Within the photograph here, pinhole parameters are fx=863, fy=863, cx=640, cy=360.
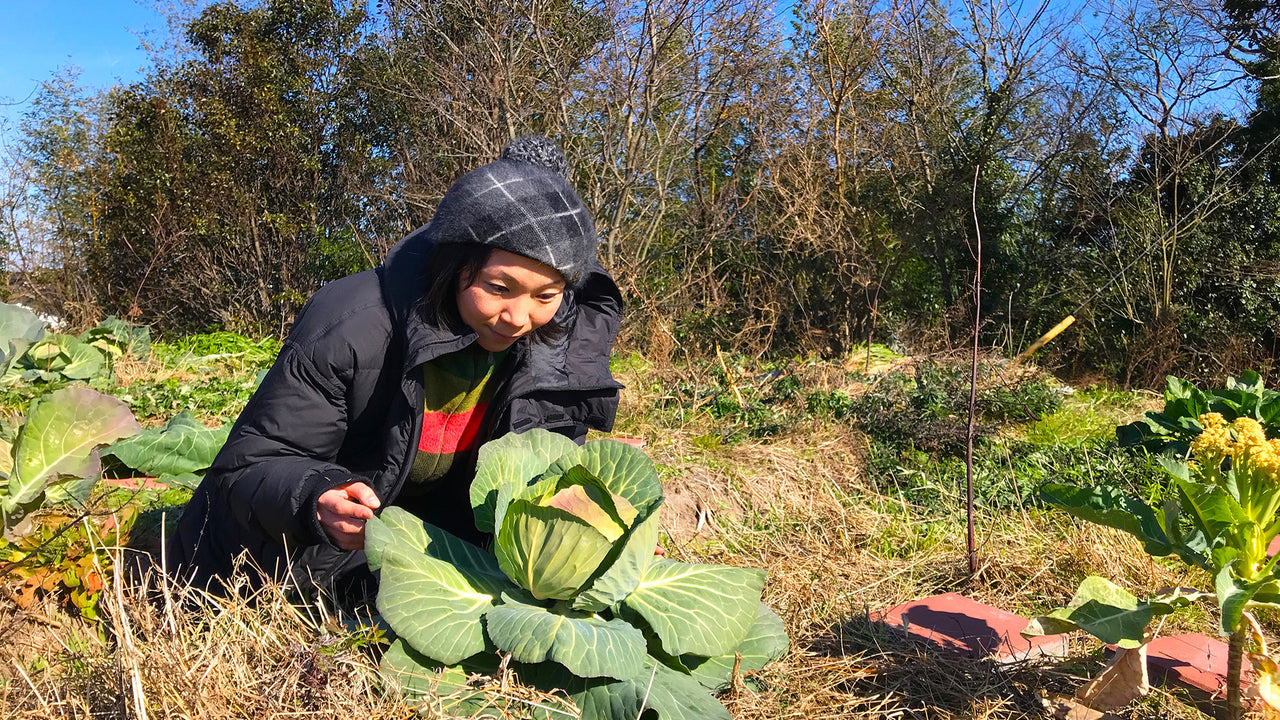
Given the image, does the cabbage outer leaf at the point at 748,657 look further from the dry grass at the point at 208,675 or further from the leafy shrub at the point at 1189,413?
the leafy shrub at the point at 1189,413

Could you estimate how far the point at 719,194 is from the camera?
32.1 ft

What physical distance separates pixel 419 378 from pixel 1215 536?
1651mm

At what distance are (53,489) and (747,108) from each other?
25.8 feet

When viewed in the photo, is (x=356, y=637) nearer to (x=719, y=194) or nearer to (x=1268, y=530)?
(x=1268, y=530)

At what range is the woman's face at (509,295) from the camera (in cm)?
185

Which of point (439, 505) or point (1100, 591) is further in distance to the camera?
point (439, 505)

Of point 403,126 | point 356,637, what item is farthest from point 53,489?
point 403,126

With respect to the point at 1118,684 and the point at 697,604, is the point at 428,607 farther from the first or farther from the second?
the point at 1118,684

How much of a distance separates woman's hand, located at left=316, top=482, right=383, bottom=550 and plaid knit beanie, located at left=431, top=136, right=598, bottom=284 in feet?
1.87

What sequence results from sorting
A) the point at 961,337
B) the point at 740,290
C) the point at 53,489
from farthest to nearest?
the point at 740,290
the point at 961,337
the point at 53,489

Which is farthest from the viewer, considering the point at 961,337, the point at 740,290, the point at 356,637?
the point at 740,290

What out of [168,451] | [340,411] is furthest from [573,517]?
[168,451]

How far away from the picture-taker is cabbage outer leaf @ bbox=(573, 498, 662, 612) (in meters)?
1.62

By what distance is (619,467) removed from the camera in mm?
1788
